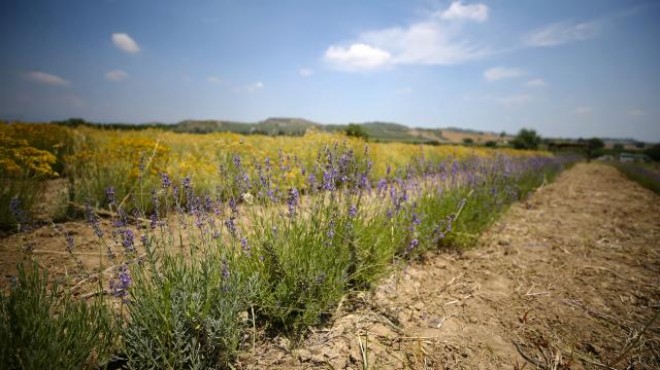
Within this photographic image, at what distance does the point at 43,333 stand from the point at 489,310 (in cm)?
267

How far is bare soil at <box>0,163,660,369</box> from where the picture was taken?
1705 mm

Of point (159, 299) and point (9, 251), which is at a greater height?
point (159, 299)

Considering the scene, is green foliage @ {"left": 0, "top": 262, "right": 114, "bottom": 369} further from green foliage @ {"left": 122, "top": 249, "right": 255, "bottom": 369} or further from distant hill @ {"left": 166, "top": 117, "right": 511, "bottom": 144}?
distant hill @ {"left": 166, "top": 117, "right": 511, "bottom": 144}

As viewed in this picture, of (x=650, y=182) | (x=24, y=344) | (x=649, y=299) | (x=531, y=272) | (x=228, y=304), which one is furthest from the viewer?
(x=650, y=182)

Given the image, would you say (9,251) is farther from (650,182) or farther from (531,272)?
(650,182)

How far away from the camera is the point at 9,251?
2.70 m

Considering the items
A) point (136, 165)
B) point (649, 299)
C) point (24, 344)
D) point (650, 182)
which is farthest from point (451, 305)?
point (650, 182)

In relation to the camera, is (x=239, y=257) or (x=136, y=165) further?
(x=136, y=165)

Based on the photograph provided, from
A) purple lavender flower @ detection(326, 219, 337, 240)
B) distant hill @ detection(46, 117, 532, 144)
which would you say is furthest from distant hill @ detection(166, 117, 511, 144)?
purple lavender flower @ detection(326, 219, 337, 240)

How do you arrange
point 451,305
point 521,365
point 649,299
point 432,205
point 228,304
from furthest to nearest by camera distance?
point 432,205 < point 649,299 < point 451,305 < point 521,365 < point 228,304

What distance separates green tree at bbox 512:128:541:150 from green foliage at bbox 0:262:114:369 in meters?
53.3

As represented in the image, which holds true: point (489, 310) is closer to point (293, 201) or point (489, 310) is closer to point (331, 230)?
point (331, 230)

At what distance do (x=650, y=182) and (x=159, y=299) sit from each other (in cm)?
1546

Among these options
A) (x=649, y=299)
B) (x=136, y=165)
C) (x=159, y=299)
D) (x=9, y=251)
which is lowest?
(x=649, y=299)
